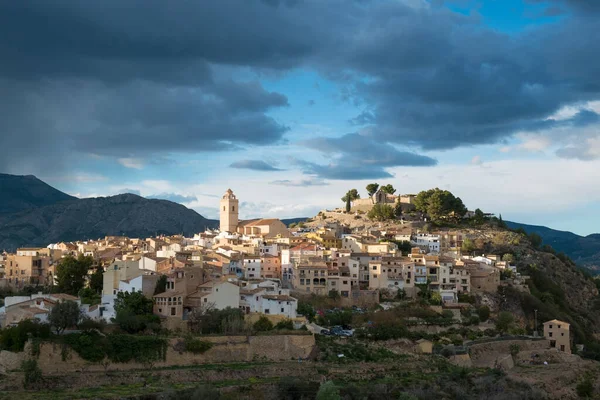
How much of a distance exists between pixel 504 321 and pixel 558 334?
148 inches

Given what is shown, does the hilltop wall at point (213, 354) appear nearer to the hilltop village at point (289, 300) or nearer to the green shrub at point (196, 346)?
the hilltop village at point (289, 300)

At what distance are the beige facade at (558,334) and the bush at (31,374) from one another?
104 feet

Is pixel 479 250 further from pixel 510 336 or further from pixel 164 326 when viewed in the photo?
pixel 164 326

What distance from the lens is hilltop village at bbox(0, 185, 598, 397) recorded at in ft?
129

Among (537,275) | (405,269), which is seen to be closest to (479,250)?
(537,275)

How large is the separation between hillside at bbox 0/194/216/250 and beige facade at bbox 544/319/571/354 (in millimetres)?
87298

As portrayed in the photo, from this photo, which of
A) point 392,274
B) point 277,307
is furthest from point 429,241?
point 277,307

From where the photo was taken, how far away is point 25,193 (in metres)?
180

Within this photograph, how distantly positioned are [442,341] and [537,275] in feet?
70.3

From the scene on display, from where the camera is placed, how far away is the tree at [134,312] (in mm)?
38875

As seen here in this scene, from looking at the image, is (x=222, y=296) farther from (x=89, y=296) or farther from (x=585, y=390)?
(x=585, y=390)

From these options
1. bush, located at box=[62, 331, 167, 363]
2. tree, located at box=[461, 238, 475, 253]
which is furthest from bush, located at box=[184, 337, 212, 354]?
tree, located at box=[461, 238, 475, 253]

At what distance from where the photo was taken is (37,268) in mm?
58250

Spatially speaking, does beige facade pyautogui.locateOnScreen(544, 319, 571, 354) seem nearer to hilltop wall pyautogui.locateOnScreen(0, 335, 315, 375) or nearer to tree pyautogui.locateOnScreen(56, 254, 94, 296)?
hilltop wall pyautogui.locateOnScreen(0, 335, 315, 375)
